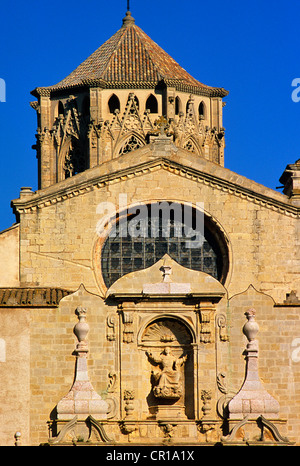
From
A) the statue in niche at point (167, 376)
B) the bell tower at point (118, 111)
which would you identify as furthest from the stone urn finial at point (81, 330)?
the bell tower at point (118, 111)

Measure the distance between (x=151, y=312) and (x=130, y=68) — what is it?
2447 centimetres

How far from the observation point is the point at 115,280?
65500mm

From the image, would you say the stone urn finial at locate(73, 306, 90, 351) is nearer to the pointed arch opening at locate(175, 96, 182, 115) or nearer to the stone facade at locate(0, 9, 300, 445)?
the stone facade at locate(0, 9, 300, 445)

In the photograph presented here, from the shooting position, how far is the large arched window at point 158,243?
216ft

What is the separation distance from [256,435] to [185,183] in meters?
11.2

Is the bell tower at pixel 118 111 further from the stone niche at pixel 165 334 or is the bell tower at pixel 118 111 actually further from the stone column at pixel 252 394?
the stone column at pixel 252 394

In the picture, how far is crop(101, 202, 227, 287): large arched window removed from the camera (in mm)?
65750

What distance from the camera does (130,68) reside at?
8381cm

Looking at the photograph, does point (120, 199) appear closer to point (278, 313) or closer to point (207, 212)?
point (207, 212)

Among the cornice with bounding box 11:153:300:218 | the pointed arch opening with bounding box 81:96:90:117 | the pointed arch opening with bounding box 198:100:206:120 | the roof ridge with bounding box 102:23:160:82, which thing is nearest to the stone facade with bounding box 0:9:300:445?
the cornice with bounding box 11:153:300:218

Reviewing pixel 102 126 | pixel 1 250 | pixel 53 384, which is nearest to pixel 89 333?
pixel 53 384

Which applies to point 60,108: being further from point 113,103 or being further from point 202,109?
point 202,109

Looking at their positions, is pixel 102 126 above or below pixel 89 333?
above

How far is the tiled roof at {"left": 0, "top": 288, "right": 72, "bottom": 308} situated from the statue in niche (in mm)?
3862
